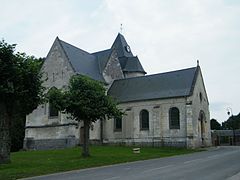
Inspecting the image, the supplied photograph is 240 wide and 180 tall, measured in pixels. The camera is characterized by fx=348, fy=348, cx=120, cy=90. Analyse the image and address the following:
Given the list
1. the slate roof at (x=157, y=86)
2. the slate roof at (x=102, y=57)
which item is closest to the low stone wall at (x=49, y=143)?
the slate roof at (x=157, y=86)

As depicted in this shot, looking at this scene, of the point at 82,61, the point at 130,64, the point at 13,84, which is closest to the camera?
the point at 13,84

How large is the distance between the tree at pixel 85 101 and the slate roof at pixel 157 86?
1716 centimetres

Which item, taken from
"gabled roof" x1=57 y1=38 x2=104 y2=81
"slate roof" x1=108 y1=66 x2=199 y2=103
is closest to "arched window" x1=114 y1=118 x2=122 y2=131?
"slate roof" x1=108 y1=66 x2=199 y2=103

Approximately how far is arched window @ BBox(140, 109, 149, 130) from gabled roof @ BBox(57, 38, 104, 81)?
7.80 metres

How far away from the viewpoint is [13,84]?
71.5 feet

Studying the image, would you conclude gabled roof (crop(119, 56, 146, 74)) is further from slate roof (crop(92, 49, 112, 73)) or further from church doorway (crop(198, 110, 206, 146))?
church doorway (crop(198, 110, 206, 146))

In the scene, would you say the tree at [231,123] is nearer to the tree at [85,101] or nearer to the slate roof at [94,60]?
the slate roof at [94,60]

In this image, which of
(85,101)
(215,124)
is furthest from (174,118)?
(215,124)

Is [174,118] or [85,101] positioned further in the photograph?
[174,118]

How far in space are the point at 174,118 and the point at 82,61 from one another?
15.0 m

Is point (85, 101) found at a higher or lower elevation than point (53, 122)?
higher

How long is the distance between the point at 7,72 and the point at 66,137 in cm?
2234

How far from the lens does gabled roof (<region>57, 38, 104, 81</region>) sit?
46.0 m

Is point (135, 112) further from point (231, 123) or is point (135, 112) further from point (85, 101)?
point (231, 123)
